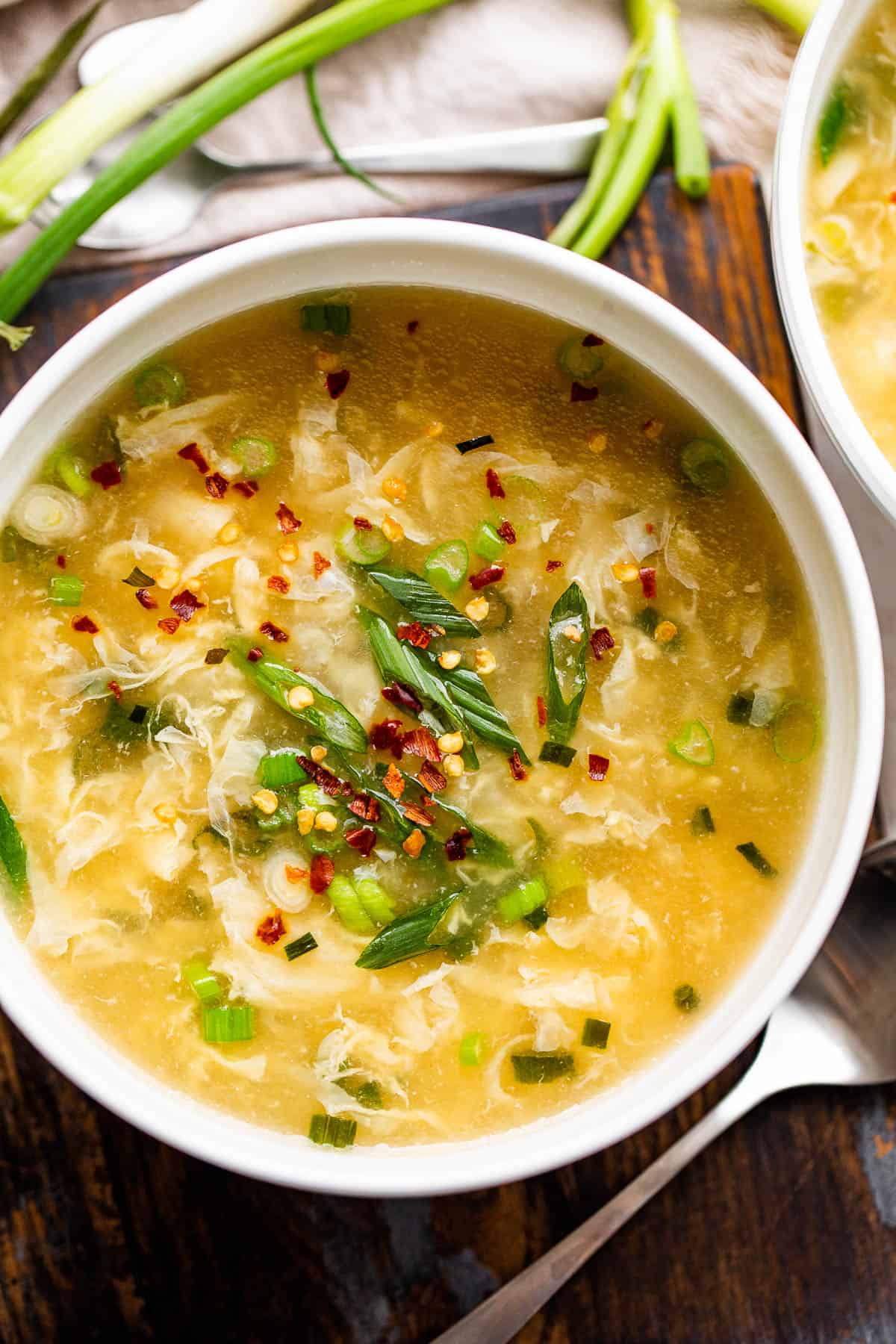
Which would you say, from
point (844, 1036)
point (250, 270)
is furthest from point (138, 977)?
point (844, 1036)

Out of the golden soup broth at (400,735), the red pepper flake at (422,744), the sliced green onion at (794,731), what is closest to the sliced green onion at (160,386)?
the golden soup broth at (400,735)

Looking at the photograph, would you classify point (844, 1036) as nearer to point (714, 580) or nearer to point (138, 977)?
point (714, 580)

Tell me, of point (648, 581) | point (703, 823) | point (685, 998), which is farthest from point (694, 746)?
point (685, 998)

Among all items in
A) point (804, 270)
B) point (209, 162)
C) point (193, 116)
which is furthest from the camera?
point (209, 162)

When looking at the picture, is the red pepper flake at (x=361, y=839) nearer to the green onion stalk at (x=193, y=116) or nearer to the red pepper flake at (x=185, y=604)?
the red pepper flake at (x=185, y=604)

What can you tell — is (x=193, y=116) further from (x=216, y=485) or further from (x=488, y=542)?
(x=488, y=542)

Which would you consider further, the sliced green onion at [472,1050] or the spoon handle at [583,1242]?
the spoon handle at [583,1242]
